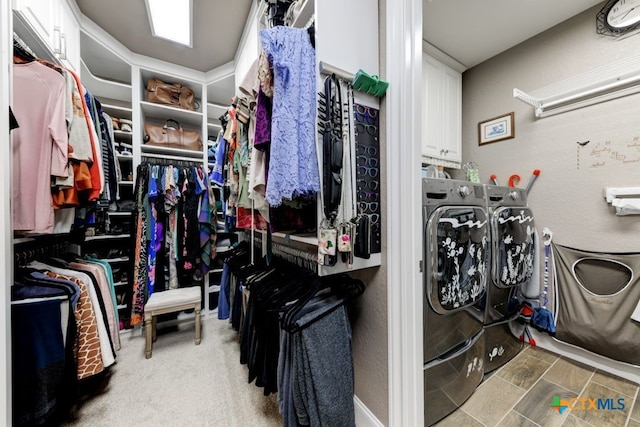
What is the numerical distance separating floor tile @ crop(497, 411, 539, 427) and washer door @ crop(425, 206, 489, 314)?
2.07 ft

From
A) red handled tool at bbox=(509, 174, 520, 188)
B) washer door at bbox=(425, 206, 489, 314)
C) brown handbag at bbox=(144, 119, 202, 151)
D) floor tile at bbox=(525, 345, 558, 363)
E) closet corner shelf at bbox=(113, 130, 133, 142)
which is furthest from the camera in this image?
brown handbag at bbox=(144, 119, 202, 151)

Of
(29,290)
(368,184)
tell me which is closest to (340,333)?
(368,184)

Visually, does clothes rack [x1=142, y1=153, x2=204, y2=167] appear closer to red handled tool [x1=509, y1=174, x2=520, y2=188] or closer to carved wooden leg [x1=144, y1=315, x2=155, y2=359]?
carved wooden leg [x1=144, y1=315, x2=155, y2=359]

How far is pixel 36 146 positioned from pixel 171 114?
5.33ft

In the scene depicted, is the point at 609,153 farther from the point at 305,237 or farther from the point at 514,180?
the point at 305,237

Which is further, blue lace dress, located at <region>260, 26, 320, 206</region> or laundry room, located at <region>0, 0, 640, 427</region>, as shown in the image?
laundry room, located at <region>0, 0, 640, 427</region>

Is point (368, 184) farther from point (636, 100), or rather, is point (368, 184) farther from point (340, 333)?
point (636, 100)

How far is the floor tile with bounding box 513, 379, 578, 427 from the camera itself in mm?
1287

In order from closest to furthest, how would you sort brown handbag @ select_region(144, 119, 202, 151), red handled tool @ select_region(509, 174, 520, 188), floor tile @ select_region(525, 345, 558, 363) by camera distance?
floor tile @ select_region(525, 345, 558, 363)
red handled tool @ select_region(509, 174, 520, 188)
brown handbag @ select_region(144, 119, 202, 151)

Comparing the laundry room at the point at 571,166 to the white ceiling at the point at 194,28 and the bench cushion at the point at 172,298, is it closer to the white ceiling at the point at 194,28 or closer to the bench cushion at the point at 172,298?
the white ceiling at the point at 194,28

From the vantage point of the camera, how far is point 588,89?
5.74 feet

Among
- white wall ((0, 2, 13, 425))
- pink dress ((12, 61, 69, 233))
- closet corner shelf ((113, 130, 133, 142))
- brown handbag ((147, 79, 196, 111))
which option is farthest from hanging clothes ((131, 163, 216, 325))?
white wall ((0, 2, 13, 425))

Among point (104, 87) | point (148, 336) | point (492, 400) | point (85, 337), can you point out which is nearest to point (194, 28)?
point (104, 87)

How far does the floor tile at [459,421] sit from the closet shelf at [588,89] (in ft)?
7.39
